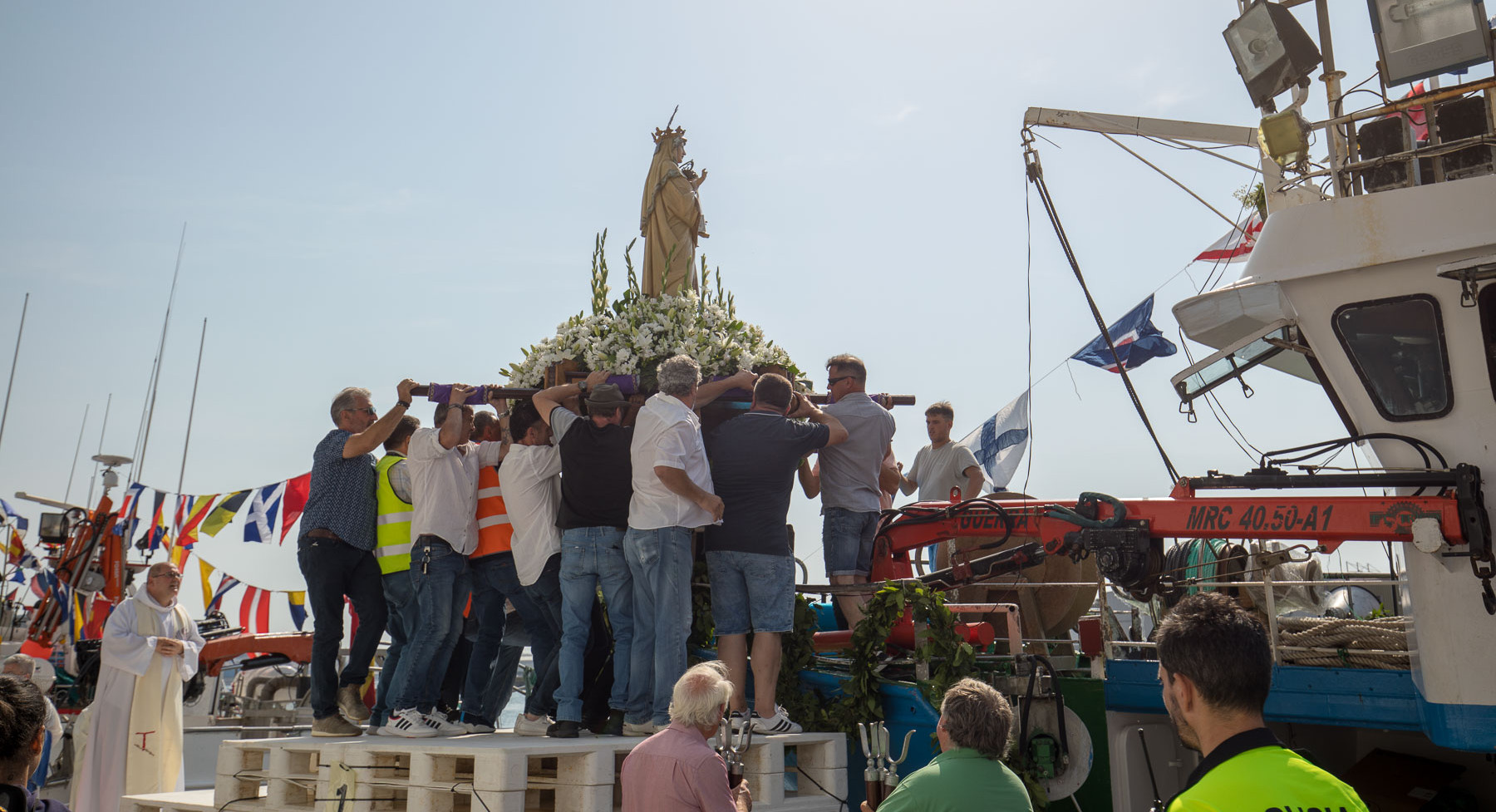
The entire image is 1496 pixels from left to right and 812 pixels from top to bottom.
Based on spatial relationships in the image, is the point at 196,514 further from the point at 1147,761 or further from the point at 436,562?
the point at 1147,761

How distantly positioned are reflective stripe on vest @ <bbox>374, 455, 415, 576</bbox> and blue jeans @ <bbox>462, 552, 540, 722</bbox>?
474 mm

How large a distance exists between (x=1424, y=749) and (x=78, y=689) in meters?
16.4

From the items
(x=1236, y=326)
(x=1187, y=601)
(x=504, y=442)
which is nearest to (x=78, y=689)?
(x=504, y=442)

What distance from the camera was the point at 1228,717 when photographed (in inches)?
117

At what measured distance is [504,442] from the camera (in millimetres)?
8203

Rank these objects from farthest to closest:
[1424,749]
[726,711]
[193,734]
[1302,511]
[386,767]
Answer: [193,734], [1424,749], [1302,511], [386,767], [726,711]

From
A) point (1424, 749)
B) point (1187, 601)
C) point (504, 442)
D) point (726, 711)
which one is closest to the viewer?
point (1187, 601)

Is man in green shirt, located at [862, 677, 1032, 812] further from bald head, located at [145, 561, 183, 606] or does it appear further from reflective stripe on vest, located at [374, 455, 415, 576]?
bald head, located at [145, 561, 183, 606]

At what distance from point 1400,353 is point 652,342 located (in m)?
5.16

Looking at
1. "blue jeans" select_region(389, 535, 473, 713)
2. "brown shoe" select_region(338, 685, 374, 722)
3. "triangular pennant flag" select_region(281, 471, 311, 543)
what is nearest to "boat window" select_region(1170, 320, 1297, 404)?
"blue jeans" select_region(389, 535, 473, 713)

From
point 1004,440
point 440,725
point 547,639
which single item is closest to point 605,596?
point 547,639

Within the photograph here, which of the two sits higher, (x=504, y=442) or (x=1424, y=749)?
(x=504, y=442)

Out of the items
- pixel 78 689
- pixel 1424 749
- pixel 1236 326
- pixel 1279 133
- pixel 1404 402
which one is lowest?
pixel 1424 749

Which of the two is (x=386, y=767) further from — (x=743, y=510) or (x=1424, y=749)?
(x=1424, y=749)
